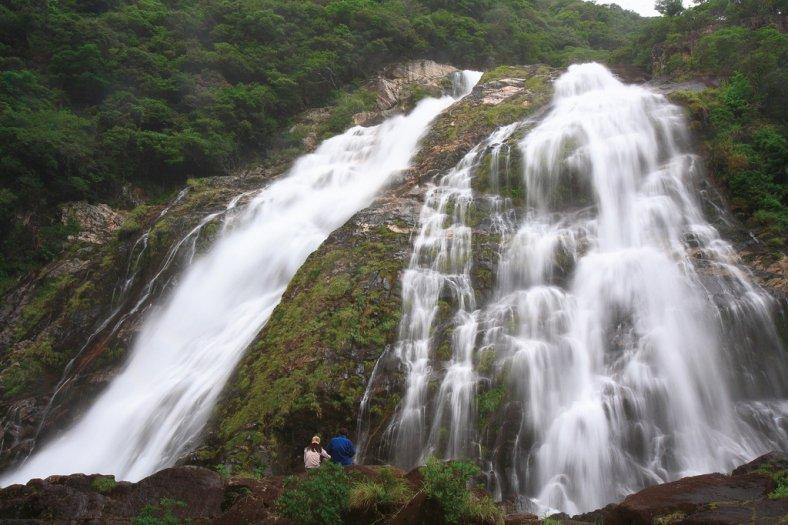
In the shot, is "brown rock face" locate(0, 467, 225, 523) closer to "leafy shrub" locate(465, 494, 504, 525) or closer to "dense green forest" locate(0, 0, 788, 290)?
"leafy shrub" locate(465, 494, 504, 525)

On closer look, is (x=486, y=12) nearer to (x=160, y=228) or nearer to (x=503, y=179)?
(x=503, y=179)

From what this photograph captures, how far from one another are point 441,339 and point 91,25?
26.3m

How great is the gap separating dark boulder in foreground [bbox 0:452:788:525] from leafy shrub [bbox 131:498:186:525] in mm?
14

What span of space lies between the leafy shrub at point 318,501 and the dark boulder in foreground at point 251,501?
1.46ft

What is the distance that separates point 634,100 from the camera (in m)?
16.6

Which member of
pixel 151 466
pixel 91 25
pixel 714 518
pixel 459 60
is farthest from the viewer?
pixel 459 60

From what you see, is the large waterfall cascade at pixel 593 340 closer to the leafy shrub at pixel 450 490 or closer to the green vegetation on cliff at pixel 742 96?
the green vegetation on cliff at pixel 742 96

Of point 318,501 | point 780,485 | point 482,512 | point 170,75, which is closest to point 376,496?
point 318,501

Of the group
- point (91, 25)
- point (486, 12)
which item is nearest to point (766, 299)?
point (91, 25)

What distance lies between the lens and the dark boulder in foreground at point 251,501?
4711 millimetres

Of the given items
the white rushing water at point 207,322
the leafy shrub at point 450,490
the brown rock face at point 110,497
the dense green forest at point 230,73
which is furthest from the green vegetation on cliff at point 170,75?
the leafy shrub at point 450,490

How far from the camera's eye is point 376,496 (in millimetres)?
5105

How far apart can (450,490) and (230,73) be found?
92.8ft

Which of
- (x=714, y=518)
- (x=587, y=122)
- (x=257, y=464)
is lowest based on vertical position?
(x=257, y=464)
